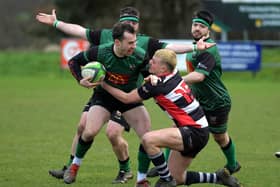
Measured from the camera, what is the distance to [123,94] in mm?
Answer: 8766

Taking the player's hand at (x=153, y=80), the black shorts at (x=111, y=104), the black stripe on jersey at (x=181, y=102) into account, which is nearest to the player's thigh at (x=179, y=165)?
the black stripe on jersey at (x=181, y=102)

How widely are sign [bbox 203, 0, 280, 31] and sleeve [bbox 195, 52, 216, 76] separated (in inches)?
848

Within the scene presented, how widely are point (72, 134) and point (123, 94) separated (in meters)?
5.90

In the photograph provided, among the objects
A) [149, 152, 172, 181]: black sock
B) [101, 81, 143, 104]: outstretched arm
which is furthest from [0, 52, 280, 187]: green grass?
[101, 81, 143, 104]: outstretched arm

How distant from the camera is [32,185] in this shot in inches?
366

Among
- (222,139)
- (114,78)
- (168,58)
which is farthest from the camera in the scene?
(222,139)

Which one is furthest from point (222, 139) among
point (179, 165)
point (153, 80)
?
point (153, 80)

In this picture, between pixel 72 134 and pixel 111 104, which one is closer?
pixel 111 104

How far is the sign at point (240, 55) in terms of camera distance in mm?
29516

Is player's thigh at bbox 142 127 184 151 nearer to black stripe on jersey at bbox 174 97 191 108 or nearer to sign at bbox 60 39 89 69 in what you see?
black stripe on jersey at bbox 174 97 191 108

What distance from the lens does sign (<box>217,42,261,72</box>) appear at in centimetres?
2952

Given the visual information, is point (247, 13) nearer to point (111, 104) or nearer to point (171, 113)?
point (111, 104)

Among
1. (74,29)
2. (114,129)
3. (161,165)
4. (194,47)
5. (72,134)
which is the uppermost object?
(74,29)

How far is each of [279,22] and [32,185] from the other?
24.3 metres
